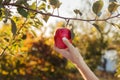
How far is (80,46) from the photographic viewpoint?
19.1 m

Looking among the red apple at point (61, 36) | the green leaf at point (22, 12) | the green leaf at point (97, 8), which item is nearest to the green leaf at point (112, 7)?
the green leaf at point (97, 8)

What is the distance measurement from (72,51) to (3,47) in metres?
0.87

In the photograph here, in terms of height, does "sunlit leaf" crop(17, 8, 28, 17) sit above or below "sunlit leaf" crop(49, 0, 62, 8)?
below

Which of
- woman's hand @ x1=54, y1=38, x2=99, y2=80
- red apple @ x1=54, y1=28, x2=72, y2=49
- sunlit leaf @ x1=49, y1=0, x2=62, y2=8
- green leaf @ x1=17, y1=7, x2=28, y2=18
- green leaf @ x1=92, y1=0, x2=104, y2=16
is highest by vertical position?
sunlit leaf @ x1=49, y1=0, x2=62, y2=8

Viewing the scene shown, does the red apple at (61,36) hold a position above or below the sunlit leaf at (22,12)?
below

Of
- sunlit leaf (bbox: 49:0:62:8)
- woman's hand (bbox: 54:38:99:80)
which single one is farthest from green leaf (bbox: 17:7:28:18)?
woman's hand (bbox: 54:38:99:80)

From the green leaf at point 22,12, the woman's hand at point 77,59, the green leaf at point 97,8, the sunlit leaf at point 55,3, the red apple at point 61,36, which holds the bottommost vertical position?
the woman's hand at point 77,59

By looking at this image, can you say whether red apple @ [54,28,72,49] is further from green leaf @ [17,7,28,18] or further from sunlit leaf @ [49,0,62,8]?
green leaf @ [17,7,28,18]

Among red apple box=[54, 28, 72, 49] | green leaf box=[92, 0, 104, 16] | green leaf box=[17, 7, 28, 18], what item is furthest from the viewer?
red apple box=[54, 28, 72, 49]

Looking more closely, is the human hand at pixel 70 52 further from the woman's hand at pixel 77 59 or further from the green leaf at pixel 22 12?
the green leaf at pixel 22 12

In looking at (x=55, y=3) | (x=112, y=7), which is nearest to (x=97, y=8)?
(x=112, y=7)

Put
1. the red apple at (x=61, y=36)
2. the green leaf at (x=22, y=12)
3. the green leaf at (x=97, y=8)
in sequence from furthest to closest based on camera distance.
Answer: the red apple at (x=61, y=36) < the green leaf at (x=97, y=8) < the green leaf at (x=22, y=12)

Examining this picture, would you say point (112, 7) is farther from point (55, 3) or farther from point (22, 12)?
point (22, 12)

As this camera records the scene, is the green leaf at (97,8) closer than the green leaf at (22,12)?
No
